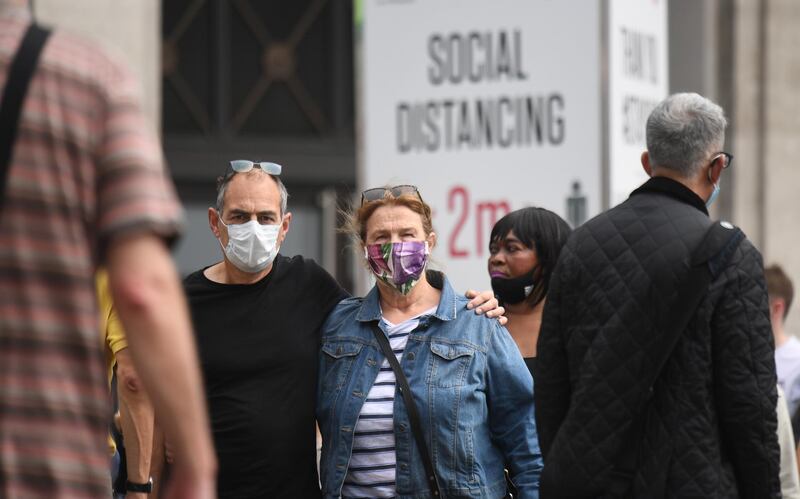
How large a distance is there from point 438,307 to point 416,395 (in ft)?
1.08

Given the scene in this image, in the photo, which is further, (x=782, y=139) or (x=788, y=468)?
(x=782, y=139)

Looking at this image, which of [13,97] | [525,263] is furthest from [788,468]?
[13,97]

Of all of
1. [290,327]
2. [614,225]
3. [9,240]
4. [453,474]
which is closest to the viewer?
[9,240]

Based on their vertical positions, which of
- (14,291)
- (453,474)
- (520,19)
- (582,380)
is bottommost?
(453,474)

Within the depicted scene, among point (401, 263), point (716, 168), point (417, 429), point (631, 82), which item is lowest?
point (417, 429)

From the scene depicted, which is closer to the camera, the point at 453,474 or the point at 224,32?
the point at 453,474

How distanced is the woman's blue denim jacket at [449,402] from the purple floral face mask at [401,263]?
0.35ft

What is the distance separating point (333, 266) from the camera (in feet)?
36.1

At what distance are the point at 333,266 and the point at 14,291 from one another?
8644 mm

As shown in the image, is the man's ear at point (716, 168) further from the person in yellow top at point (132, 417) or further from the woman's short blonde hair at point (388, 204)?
the person in yellow top at point (132, 417)

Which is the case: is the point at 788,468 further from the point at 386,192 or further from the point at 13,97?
the point at 13,97

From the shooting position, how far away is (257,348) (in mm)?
4684

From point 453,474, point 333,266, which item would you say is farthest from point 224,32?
point 453,474

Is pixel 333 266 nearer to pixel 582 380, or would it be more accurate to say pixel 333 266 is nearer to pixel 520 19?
pixel 520 19
